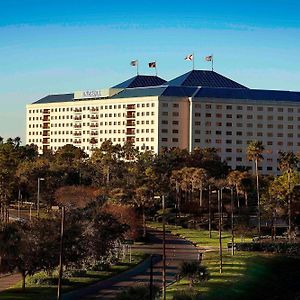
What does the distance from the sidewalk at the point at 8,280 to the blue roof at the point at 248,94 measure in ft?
420

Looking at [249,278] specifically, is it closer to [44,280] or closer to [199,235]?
[44,280]

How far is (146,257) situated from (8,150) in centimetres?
6768

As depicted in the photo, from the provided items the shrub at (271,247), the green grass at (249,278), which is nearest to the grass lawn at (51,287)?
the green grass at (249,278)

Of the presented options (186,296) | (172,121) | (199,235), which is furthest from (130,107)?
(186,296)

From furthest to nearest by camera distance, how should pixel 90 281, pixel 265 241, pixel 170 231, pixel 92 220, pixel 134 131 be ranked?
pixel 134 131, pixel 170 231, pixel 265 241, pixel 92 220, pixel 90 281

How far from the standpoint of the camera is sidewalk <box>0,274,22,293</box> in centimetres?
5897

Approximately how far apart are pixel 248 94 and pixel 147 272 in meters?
133

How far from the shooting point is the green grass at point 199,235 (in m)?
92.9

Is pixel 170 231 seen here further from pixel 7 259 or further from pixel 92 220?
pixel 7 259

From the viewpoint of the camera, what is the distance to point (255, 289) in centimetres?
6294

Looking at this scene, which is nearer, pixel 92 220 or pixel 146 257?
pixel 92 220

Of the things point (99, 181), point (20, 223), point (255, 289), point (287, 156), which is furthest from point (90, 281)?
point (99, 181)

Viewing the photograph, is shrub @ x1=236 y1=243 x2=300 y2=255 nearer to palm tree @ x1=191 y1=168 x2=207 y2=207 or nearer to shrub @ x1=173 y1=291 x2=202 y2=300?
shrub @ x1=173 y1=291 x2=202 y2=300

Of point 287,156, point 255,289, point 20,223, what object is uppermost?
point 287,156
